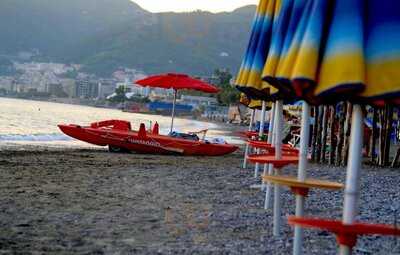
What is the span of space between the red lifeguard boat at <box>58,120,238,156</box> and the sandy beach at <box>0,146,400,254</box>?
527 cm

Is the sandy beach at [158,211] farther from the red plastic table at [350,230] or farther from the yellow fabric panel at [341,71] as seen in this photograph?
the yellow fabric panel at [341,71]

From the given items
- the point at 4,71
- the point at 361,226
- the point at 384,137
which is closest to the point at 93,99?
the point at 4,71

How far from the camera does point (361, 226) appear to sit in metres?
2.85

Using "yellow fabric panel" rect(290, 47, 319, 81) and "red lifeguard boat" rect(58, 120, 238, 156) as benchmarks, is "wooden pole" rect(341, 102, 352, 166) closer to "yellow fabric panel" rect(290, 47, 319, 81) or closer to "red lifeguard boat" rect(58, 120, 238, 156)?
"red lifeguard boat" rect(58, 120, 238, 156)

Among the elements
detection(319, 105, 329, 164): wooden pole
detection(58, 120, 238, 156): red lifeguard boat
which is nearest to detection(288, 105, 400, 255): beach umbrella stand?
detection(319, 105, 329, 164): wooden pole

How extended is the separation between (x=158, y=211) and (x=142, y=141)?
1069cm

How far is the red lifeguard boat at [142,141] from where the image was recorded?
17.8 m

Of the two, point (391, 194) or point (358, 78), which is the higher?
point (358, 78)

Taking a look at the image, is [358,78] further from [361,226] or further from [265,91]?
[265,91]

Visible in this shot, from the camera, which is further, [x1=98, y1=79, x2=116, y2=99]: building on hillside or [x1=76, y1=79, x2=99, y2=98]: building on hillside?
[x1=98, y1=79, x2=116, y2=99]: building on hillside

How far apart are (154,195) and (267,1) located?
15.0 feet

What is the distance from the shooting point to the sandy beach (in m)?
5.23

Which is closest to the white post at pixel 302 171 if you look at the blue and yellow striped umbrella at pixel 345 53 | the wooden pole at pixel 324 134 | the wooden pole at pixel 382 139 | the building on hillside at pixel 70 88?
the blue and yellow striped umbrella at pixel 345 53

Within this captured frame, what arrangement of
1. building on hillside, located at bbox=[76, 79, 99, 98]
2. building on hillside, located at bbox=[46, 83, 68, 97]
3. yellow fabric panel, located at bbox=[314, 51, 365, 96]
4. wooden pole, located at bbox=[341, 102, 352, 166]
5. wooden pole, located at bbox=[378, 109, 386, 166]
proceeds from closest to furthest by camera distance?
yellow fabric panel, located at bbox=[314, 51, 365, 96]
wooden pole, located at bbox=[341, 102, 352, 166]
wooden pole, located at bbox=[378, 109, 386, 166]
building on hillside, located at bbox=[46, 83, 68, 97]
building on hillside, located at bbox=[76, 79, 99, 98]
